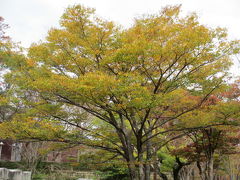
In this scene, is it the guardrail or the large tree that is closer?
the guardrail

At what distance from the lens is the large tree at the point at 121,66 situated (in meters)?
5.99

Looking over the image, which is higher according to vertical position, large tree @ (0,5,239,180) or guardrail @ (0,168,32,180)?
large tree @ (0,5,239,180)

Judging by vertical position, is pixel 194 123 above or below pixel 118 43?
below

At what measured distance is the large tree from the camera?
5.99 m

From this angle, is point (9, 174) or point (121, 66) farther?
point (121, 66)

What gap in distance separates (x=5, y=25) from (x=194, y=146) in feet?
49.0

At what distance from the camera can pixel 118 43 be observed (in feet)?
23.5

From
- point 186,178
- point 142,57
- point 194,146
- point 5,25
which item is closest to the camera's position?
point 142,57

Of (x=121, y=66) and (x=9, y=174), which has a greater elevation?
(x=121, y=66)

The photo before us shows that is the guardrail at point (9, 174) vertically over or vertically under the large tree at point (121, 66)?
under

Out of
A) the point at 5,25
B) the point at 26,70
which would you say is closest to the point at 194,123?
the point at 26,70

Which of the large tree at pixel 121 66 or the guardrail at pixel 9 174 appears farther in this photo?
the large tree at pixel 121 66

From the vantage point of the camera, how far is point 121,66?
23.7 feet

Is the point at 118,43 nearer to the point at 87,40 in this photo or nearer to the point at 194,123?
the point at 87,40
